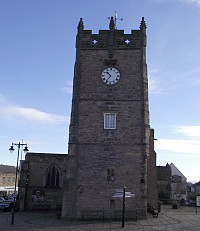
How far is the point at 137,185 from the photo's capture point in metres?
26.1

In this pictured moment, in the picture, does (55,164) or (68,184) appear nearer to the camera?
(68,184)

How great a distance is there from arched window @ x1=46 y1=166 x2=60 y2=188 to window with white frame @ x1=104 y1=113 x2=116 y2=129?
1586 cm

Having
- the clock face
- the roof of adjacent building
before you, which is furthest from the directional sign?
the roof of adjacent building

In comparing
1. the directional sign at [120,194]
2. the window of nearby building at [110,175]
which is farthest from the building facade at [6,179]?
the directional sign at [120,194]

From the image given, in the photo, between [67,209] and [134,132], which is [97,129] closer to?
[134,132]

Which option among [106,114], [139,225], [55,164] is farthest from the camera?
[55,164]

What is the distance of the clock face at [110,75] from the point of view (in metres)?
28.6

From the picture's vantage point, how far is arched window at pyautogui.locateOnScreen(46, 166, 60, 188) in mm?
40094

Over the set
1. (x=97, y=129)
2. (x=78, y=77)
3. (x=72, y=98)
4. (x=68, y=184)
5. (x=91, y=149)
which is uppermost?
(x=78, y=77)

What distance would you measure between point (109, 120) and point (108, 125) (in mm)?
490

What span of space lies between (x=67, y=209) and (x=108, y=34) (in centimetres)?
1669

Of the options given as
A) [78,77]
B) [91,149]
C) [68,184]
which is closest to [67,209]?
[68,184]

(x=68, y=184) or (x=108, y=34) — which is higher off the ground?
(x=108, y=34)

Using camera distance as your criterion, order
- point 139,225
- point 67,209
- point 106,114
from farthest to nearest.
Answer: point 106,114 < point 67,209 < point 139,225
